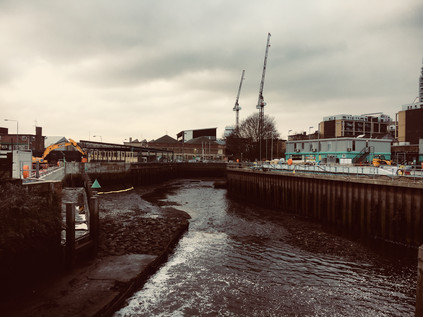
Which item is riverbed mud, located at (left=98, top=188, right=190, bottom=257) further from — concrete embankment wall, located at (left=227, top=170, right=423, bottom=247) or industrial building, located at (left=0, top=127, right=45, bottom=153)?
industrial building, located at (left=0, top=127, right=45, bottom=153)

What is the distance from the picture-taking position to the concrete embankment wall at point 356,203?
16391mm

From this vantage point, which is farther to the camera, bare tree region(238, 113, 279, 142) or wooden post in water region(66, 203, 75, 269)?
bare tree region(238, 113, 279, 142)

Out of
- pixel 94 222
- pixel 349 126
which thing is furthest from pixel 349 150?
pixel 349 126

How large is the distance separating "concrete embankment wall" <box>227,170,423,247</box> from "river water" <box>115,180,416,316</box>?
2449mm

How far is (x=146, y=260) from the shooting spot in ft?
41.7

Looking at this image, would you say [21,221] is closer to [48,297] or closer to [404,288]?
[48,297]

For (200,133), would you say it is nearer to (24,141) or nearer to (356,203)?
(24,141)

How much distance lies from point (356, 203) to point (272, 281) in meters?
11.4

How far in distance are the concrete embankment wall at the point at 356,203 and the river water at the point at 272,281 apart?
2.45m

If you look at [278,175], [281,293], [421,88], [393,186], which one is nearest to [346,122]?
[421,88]

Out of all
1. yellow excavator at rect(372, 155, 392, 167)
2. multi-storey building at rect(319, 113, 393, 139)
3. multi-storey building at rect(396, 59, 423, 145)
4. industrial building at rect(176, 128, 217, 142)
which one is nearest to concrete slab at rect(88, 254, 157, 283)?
yellow excavator at rect(372, 155, 392, 167)

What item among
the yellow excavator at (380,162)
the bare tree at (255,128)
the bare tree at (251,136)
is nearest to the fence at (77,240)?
the yellow excavator at (380,162)

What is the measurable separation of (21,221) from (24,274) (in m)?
1.86

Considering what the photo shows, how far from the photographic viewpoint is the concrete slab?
10661 mm
